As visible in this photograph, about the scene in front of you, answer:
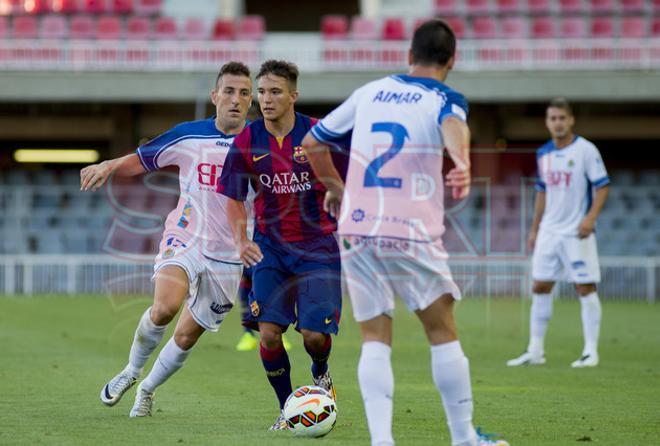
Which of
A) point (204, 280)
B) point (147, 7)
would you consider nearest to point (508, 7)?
point (147, 7)

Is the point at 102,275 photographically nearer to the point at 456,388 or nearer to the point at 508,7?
the point at 508,7

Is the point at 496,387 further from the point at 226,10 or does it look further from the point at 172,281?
the point at 226,10

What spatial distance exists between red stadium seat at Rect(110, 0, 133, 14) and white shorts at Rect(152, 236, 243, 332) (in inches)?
922

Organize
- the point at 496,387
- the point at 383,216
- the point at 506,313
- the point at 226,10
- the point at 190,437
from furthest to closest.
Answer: the point at 226,10 → the point at 506,313 → the point at 496,387 → the point at 190,437 → the point at 383,216

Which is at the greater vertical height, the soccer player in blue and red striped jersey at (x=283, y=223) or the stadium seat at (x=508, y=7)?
the stadium seat at (x=508, y=7)

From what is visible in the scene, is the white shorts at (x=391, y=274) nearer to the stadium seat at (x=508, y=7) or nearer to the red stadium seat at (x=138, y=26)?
the red stadium seat at (x=138, y=26)

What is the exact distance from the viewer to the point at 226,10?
102 ft

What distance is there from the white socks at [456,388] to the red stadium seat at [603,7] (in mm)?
26142

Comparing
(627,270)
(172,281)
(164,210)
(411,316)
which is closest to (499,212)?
(627,270)

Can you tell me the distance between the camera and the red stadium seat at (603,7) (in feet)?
98.8

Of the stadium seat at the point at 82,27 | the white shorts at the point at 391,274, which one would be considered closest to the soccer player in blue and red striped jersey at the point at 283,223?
the white shorts at the point at 391,274

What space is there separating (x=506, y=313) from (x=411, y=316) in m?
2.14

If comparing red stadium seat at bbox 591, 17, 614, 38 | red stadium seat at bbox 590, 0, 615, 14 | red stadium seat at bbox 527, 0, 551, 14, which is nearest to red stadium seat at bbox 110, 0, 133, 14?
red stadium seat at bbox 527, 0, 551, 14

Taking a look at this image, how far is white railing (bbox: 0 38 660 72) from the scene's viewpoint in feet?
85.0
